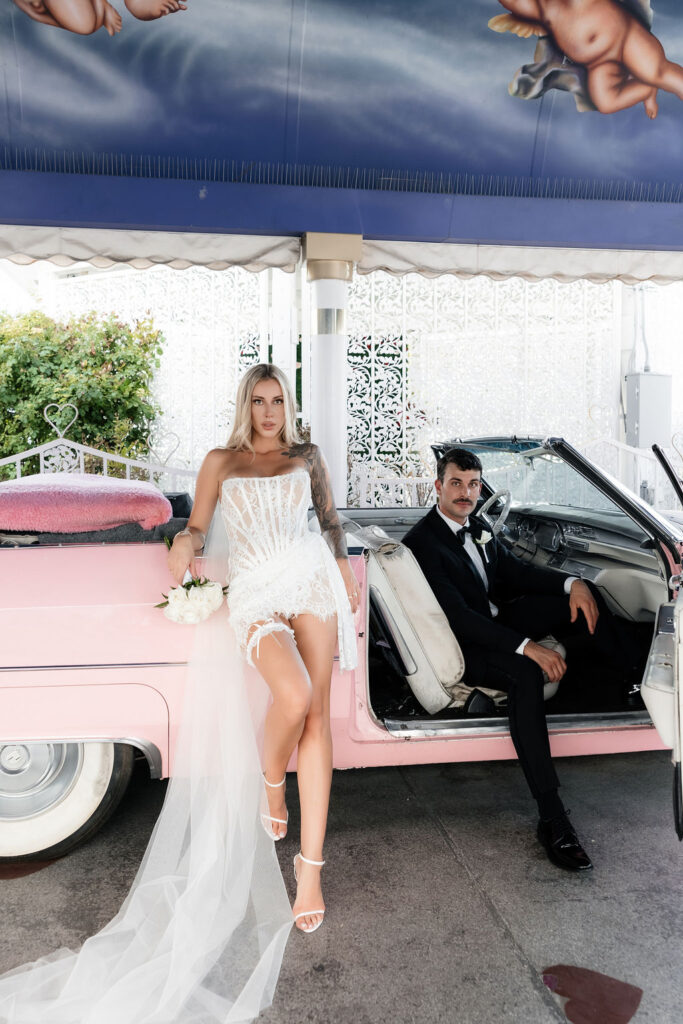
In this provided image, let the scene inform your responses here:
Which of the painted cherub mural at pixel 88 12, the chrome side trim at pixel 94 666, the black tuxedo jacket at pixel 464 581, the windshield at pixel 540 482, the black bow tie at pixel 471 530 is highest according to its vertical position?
the painted cherub mural at pixel 88 12

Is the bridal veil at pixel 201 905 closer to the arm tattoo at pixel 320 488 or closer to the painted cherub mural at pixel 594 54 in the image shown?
the arm tattoo at pixel 320 488

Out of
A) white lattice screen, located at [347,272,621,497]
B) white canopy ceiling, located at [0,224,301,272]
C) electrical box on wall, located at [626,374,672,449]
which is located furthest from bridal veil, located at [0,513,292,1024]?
electrical box on wall, located at [626,374,672,449]

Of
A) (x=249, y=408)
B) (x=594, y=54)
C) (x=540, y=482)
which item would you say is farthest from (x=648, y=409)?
(x=249, y=408)

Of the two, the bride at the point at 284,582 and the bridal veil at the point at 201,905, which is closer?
the bridal veil at the point at 201,905

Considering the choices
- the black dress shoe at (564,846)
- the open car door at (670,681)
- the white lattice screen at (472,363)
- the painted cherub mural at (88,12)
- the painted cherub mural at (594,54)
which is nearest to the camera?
the open car door at (670,681)

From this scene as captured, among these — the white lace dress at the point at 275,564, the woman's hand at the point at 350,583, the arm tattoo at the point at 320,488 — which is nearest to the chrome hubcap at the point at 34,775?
the white lace dress at the point at 275,564

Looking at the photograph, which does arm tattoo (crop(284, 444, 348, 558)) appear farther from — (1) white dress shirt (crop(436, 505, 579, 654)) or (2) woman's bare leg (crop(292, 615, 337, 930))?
(1) white dress shirt (crop(436, 505, 579, 654))

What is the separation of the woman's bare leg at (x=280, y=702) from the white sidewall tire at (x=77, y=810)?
527 mm

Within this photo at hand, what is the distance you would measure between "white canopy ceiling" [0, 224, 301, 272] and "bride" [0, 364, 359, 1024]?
2.59 m

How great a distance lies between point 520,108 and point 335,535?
11.3 ft

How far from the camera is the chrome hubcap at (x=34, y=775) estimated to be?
2908 millimetres

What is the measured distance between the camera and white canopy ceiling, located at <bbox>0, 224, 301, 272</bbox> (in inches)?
209

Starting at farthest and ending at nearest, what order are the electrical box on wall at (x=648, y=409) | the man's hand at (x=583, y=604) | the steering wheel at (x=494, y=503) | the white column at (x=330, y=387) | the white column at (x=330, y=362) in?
the electrical box on wall at (x=648, y=409) < the white column at (x=330, y=387) < the white column at (x=330, y=362) < the steering wheel at (x=494, y=503) < the man's hand at (x=583, y=604)

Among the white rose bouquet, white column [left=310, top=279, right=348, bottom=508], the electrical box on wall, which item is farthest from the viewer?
the electrical box on wall
